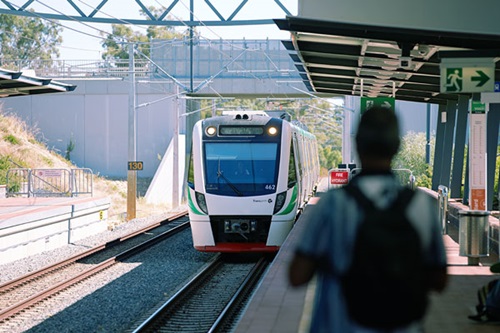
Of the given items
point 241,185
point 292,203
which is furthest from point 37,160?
point 292,203

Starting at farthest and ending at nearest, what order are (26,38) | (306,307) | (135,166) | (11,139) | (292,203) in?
(26,38)
(11,139)
(135,166)
(292,203)
(306,307)

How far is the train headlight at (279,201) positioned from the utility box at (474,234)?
15.0 feet

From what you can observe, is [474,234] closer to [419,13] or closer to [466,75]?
[466,75]

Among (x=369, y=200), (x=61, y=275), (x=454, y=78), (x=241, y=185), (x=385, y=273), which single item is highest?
(x=454, y=78)

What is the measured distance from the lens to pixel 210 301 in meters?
12.3

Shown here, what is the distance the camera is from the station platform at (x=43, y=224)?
17609 millimetres

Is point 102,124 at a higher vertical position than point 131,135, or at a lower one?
higher

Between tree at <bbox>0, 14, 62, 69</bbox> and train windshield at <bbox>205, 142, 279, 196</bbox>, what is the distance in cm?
6188

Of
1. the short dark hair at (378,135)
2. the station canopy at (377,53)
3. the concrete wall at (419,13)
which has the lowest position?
the short dark hair at (378,135)

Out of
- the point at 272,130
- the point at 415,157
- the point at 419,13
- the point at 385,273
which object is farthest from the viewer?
the point at 415,157

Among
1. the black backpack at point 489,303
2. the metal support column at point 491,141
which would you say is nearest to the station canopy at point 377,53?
the metal support column at point 491,141

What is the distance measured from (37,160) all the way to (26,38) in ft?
122

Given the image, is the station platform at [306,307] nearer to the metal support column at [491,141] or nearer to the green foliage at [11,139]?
the metal support column at [491,141]

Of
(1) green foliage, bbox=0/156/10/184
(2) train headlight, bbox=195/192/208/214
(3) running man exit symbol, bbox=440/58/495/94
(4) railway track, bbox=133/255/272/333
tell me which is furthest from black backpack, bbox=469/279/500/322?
(1) green foliage, bbox=0/156/10/184
